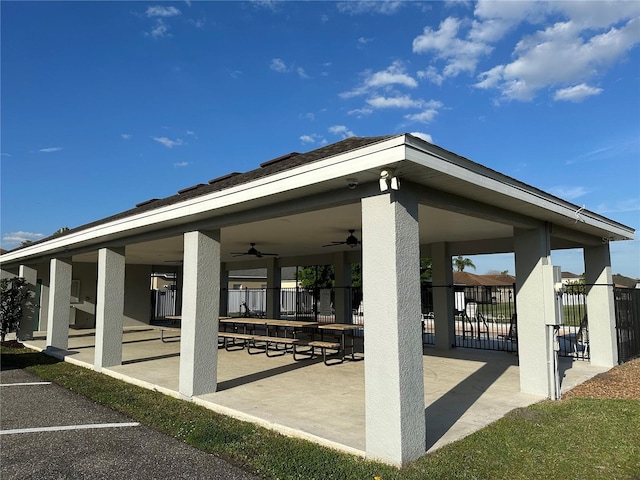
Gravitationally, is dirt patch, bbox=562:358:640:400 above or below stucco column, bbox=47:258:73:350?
below

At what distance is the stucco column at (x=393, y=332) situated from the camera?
4395 mm

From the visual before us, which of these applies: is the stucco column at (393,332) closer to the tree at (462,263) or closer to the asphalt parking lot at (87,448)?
the asphalt parking lot at (87,448)

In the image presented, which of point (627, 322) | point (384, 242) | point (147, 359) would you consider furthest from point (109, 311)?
point (627, 322)

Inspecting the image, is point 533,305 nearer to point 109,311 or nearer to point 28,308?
point 109,311

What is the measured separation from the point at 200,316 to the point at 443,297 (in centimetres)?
755

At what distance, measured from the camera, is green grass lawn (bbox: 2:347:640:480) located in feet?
13.7

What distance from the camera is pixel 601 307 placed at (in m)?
10.4

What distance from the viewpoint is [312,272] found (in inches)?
1543

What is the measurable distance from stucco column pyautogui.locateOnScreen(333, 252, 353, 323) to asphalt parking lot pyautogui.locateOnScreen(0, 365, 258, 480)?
32.9ft

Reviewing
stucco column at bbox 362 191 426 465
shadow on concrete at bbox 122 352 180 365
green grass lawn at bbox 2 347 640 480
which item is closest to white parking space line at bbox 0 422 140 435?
green grass lawn at bbox 2 347 640 480

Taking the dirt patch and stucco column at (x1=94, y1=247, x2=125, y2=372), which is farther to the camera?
stucco column at (x1=94, y1=247, x2=125, y2=372)

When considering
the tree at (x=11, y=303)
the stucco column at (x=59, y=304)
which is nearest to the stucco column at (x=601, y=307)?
the stucco column at (x=59, y=304)

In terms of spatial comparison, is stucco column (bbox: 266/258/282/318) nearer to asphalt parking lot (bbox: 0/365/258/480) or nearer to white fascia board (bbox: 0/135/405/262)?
white fascia board (bbox: 0/135/405/262)

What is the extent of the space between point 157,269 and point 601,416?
21.0m
